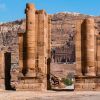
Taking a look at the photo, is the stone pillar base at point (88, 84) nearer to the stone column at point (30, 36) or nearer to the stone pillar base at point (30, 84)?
the stone pillar base at point (30, 84)

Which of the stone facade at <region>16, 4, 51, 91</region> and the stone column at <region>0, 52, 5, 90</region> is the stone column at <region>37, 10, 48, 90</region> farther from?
the stone column at <region>0, 52, 5, 90</region>

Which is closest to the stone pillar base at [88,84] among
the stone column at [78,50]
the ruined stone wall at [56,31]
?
the stone column at [78,50]

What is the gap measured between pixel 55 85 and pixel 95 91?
13334mm

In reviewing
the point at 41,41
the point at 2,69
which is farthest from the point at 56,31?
the point at 41,41

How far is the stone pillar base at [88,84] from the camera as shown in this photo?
29891 mm

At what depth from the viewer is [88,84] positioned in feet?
98.3

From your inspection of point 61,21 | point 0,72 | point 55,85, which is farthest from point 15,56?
point 0,72

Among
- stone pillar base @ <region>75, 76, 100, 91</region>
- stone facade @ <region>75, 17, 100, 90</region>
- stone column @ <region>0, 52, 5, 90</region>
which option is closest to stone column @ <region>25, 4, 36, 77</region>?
stone column @ <region>0, 52, 5, 90</region>

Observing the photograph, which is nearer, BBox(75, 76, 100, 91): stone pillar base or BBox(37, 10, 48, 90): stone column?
BBox(75, 76, 100, 91): stone pillar base

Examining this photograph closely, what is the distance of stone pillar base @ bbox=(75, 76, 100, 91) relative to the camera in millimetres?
29891

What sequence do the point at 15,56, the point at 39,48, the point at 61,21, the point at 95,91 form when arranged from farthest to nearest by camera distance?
the point at 61,21, the point at 15,56, the point at 39,48, the point at 95,91

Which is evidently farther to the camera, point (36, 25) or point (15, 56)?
point (15, 56)

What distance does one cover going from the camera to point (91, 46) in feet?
99.7

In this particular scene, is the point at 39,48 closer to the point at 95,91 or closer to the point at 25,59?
the point at 25,59
